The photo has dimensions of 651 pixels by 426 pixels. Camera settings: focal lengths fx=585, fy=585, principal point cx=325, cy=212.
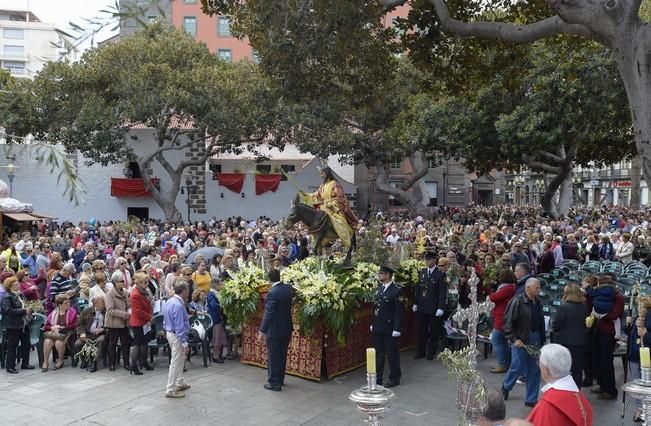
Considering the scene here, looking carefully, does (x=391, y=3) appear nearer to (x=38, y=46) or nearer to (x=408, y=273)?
(x=408, y=273)

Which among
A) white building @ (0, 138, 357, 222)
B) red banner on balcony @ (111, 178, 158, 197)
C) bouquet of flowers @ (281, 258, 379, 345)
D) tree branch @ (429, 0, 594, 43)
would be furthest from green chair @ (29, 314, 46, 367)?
red banner on balcony @ (111, 178, 158, 197)

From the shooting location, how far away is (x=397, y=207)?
151 feet

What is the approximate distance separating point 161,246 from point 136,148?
1928 centimetres

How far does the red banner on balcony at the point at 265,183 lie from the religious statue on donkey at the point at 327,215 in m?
26.4

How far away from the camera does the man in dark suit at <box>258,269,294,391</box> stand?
27.2 ft

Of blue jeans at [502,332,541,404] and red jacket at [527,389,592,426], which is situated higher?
red jacket at [527,389,592,426]

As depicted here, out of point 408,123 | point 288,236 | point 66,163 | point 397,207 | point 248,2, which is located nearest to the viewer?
point 66,163

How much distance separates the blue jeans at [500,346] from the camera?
8.51 meters

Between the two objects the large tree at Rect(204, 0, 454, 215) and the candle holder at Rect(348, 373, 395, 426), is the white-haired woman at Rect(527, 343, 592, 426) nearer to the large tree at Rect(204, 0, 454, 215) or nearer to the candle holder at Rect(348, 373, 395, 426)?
the candle holder at Rect(348, 373, 395, 426)

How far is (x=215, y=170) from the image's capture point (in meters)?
39.0

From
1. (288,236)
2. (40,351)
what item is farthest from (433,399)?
(288,236)

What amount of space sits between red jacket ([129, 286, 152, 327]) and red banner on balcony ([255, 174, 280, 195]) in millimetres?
28169

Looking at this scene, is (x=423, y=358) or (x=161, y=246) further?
(x=161, y=246)

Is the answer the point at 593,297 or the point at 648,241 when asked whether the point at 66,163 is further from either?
the point at 648,241
